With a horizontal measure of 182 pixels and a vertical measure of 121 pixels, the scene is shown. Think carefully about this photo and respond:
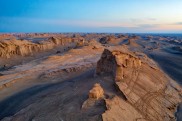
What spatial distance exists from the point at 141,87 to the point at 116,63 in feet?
6.84

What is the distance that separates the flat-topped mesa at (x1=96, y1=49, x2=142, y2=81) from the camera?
626 inches

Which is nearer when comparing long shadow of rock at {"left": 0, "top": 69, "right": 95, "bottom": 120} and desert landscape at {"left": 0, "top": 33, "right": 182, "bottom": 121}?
desert landscape at {"left": 0, "top": 33, "right": 182, "bottom": 121}

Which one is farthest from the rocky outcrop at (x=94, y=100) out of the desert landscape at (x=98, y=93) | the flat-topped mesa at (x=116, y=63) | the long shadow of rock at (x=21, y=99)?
the long shadow of rock at (x=21, y=99)

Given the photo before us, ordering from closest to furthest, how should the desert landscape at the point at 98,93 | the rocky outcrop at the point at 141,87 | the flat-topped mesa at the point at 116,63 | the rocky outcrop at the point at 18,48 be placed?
the desert landscape at the point at 98,93, the rocky outcrop at the point at 141,87, the flat-topped mesa at the point at 116,63, the rocky outcrop at the point at 18,48

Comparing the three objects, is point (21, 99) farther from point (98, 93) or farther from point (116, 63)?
point (98, 93)

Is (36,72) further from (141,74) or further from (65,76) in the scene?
(141,74)

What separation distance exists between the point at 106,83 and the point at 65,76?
23.2ft

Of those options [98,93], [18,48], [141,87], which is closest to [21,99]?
[98,93]

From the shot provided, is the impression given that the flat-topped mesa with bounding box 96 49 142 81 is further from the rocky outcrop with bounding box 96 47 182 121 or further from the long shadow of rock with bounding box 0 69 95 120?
the long shadow of rock with bounding box 0 69 95 120

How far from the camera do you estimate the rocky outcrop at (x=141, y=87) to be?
13423 millimetres

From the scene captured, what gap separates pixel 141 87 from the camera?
15977 mm

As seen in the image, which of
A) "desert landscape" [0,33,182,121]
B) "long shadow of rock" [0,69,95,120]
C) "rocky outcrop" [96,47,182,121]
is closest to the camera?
"desert landscape" [0,33,182,121]

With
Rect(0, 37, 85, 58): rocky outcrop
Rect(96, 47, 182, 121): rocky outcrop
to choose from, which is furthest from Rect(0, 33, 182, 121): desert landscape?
Rect(0, 37, 85, 58): rocky outcrop

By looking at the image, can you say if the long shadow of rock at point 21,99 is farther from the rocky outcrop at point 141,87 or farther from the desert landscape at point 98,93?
the rocky outcrop at point 141,87
